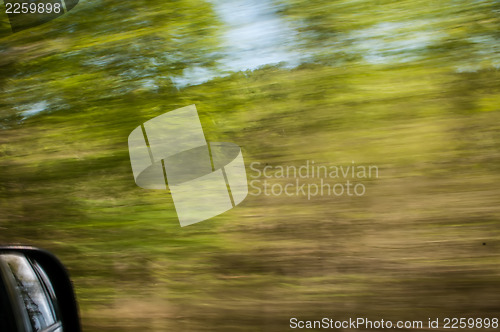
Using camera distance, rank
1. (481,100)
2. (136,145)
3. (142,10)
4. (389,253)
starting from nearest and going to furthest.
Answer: (389,253) < (481,100) < (136,145) < (142,10)

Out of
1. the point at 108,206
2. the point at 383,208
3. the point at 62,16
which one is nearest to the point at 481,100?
the point at 383,208

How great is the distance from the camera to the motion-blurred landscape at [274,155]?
2201 millimetres

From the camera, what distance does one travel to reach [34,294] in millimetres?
1089

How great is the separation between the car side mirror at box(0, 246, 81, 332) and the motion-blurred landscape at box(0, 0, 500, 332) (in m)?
1.20

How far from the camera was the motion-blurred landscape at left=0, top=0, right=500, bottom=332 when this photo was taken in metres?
2.20

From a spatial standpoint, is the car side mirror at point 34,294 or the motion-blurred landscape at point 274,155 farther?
the motion-blurred landscape at point 274,155

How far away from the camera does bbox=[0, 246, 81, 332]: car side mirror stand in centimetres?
94

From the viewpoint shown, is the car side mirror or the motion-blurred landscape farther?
the motion-blurred landscape

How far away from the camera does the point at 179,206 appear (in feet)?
8.73

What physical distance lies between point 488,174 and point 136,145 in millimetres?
2424

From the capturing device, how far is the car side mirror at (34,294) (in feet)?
3.09

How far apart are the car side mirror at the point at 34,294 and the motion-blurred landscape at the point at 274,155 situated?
120cm

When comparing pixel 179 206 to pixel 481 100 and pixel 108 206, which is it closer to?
pixel 108 206

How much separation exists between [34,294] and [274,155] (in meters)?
1.80
